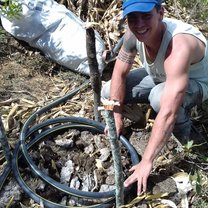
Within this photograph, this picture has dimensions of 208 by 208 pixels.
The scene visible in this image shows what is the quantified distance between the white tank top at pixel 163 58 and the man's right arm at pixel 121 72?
0.07m

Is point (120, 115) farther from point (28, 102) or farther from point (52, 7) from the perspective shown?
point (52, 7)

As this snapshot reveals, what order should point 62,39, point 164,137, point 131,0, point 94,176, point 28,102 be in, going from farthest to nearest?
point 62,39 < point 28,102 < point 94,176 < point 164,137 < point 131,0

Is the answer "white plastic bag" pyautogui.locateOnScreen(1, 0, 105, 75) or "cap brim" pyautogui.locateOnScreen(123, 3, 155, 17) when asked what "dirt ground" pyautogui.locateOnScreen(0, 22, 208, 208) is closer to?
"white plastic bag" pyautogui.locateOnScreen(1, 0, 105, 75)

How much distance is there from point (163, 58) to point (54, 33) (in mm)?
1301

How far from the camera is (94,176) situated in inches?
102

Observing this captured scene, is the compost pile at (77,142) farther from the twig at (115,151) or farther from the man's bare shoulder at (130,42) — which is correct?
the man's bare shoulder at (130,42)

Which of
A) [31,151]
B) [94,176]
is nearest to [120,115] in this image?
[94,176]

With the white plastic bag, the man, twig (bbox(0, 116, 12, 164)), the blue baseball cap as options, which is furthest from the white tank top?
twig (bbox(0, 116, 12, 164))

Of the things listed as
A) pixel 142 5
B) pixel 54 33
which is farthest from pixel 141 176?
pixel 54 33

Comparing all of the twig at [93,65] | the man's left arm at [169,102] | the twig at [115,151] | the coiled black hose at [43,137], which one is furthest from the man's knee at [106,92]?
the twig at [115,151]

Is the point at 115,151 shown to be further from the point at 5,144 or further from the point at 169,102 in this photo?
the point at 5,144

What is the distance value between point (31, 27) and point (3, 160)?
121cm

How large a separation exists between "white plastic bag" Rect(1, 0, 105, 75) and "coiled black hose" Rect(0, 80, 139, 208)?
Result: 38 cm

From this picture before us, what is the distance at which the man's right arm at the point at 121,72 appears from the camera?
2668mm
